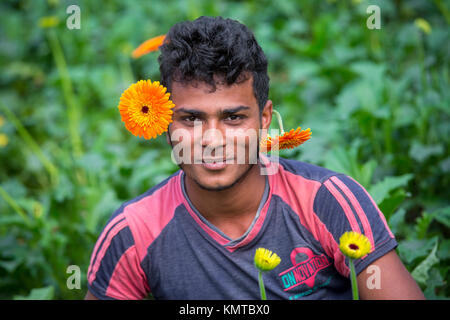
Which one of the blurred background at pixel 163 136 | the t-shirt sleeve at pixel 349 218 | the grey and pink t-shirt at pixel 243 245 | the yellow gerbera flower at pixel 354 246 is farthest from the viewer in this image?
the blurred background at pixel 163 136

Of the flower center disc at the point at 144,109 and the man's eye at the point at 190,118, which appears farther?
the man's eye at the point at 190,118

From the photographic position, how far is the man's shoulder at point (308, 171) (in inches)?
71.8

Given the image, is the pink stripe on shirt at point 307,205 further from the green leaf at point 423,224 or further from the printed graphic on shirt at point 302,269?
the green leaf at point 423,224

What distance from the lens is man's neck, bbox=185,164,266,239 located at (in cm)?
182

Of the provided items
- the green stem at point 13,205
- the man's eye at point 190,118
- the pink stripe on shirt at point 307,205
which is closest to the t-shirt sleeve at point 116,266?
the man's eye at point 190,118

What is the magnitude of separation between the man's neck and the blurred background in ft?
2.17

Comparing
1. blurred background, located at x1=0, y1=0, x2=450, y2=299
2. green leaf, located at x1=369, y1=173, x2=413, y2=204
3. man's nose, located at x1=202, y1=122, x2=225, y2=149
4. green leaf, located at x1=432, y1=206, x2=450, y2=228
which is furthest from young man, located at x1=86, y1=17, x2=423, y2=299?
green leaf, located at x1=432, y1=206, x2=450, y2=228

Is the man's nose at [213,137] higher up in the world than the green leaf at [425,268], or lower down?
higher up

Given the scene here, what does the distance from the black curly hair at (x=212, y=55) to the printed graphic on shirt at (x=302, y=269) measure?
1.89 feet

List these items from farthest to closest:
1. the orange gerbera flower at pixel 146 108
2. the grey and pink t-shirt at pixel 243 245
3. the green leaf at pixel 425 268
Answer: the green leaf at pixel 425 268 → the grey and pink t-shirt at pixel 243 245 → the orange gerbera flower at pixel 146 108

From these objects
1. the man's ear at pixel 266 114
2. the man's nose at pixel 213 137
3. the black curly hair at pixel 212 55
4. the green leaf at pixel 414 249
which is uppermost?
the black curly hair at pixel 212 55

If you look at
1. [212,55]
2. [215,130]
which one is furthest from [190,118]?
[212,55]

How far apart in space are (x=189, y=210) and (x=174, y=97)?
0.47 m
